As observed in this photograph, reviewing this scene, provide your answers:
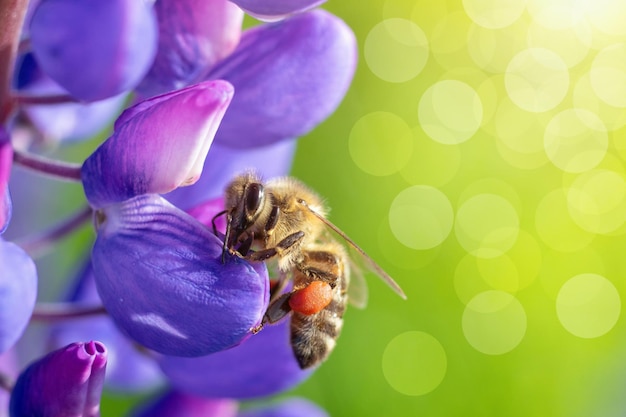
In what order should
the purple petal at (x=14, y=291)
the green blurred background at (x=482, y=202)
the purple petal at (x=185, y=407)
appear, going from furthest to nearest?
the green blurred background at (x=482, y=202), the purple petal at (x=185, y=407), the purple petal at (x=14, y=291)

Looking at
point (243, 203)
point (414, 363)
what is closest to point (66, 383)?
point (243, 203)

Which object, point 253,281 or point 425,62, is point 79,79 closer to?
point 253,281

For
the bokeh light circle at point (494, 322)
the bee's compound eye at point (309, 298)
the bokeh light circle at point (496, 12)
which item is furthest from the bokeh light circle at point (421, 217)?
the bee's compound eye at point (309, 298)

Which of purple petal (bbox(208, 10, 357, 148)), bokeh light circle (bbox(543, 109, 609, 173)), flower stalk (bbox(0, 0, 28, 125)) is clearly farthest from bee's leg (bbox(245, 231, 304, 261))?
bokeh light circle (bbox(543, 109, 609, 173))

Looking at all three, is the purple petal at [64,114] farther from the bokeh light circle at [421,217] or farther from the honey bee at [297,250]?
the bokeh light circle at [421,217]

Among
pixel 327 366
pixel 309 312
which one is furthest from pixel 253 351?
pixel 327 366

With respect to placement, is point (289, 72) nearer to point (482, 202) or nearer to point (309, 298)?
point (309, 298)
